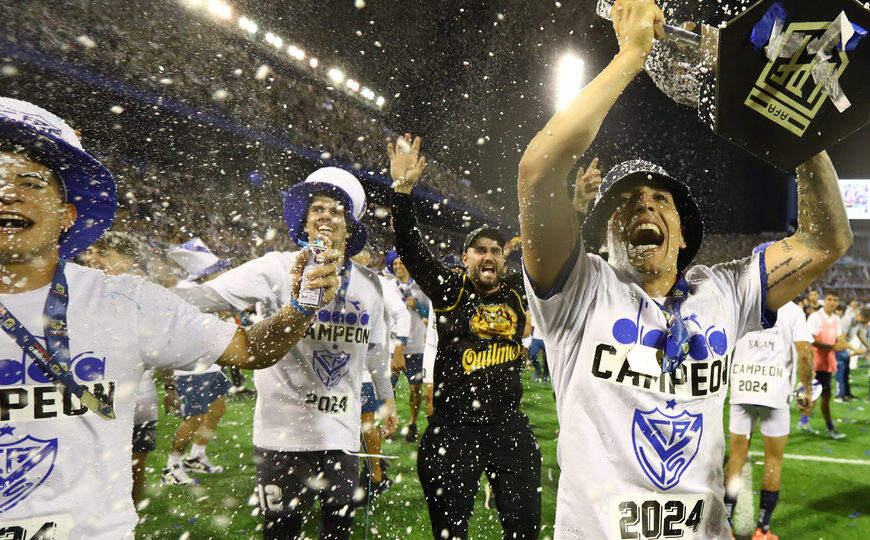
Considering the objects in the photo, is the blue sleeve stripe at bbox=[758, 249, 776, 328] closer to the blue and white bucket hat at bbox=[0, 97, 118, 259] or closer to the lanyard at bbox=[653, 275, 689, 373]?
the lanyard at bbox=[653, 275, 689, 373]

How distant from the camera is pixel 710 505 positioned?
203 centimetres

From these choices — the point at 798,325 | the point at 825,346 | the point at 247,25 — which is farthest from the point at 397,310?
the point at 247,25

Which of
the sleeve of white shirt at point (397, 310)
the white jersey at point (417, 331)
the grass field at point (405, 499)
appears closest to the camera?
the grass field at point (405, 499)

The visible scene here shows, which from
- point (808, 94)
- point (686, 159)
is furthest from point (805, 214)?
point (686, 159)

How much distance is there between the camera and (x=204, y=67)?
18359mm

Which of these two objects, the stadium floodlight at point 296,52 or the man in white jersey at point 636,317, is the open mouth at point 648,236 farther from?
the stadium floodlight at point 296,52

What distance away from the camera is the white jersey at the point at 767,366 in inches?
199

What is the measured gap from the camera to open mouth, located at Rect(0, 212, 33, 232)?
1.71m

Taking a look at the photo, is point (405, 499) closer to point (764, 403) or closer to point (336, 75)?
point (764, 403)

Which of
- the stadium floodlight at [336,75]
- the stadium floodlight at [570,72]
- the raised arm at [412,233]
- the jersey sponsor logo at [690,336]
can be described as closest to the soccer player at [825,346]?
the stadium floodlight at [570,72]

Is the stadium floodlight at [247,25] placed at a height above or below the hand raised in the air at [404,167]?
above

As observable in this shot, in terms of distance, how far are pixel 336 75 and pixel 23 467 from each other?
25470 millimetres

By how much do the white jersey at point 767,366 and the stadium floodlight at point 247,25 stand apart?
19.5m

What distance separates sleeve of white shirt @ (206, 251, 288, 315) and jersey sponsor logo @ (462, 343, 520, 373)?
1208mm
